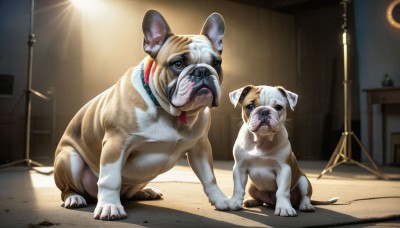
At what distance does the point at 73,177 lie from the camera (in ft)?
6.89

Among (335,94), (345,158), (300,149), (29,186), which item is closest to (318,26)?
(335,94)

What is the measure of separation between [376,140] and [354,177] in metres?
2.22

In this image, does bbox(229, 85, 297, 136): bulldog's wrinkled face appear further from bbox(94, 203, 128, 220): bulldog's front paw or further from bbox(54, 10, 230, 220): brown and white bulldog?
bbox(94, 203, 128, 220): bulldog's front paw

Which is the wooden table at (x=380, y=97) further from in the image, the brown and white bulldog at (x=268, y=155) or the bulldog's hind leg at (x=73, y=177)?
the bulldog's hind leg at (x=73, y=177)

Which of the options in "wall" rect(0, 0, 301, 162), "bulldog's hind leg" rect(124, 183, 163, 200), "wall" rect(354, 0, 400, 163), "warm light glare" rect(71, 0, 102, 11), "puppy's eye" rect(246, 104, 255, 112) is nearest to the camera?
"puppy's eye" rect(246, 104, 255, 112)

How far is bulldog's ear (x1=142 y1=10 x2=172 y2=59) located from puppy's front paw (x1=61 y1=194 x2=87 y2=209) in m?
0.71

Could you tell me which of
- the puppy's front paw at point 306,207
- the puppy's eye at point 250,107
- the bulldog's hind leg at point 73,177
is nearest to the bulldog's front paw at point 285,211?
the puppy's front paw at point 306,207

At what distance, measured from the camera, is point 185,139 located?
6.41ft

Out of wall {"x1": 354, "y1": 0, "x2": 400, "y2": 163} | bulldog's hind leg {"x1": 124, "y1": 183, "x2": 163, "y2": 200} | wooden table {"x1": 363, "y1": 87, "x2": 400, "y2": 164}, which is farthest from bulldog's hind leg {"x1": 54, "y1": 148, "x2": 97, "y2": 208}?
wall {"x1": 354, "y1": 0, "x2": 400, "y2": 163}

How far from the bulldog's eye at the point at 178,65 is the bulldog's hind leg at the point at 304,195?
77 centimetres

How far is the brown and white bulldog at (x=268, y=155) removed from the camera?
1.98 metres

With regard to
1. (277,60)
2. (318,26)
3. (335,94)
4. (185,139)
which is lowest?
(185,139)

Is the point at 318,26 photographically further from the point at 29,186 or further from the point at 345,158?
the point at 29,186

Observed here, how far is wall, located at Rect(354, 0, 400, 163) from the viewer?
19.5 feet
